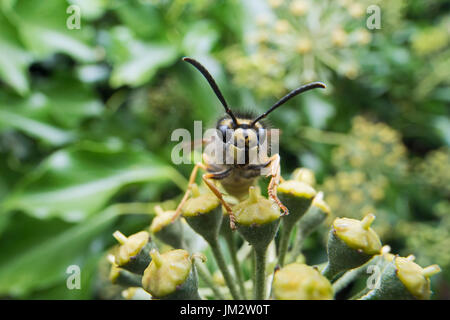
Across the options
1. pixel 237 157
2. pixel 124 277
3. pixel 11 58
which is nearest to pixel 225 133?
pixel 237 157

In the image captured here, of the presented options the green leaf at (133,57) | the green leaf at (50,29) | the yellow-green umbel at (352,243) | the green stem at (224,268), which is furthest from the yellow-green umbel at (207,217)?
the green leaf at (50,29)

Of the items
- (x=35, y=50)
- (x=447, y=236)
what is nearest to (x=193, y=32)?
(x=35, y=50)

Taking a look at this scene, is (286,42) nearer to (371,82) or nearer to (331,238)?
(371,82)

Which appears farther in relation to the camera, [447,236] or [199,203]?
[447,236]

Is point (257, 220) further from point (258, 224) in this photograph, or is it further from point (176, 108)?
point (176, 108)

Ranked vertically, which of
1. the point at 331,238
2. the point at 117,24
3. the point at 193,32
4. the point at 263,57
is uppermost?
the point at 117,24

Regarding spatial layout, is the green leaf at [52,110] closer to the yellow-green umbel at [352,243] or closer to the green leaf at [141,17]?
the green leaf at [141,17]

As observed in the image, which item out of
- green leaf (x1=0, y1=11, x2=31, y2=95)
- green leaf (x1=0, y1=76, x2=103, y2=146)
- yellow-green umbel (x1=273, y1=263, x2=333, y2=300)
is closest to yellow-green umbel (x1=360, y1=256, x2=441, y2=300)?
yellow-green umbel (x1=273, y1=263, x2=333, y2=300)
